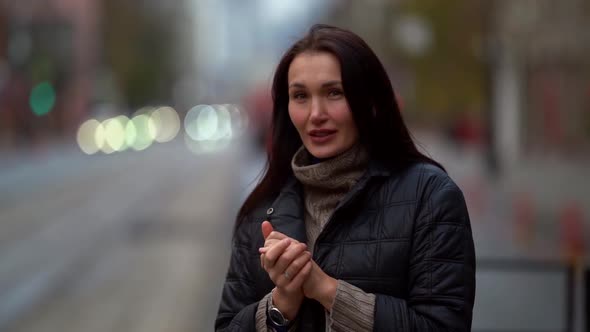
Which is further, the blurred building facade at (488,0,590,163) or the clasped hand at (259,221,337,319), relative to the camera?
the blurred building facade at (488,0,590,163)

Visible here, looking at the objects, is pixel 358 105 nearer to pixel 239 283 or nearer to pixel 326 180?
pixel 326 180

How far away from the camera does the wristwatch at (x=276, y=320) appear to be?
2.46 m

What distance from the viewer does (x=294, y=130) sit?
9.16 feet

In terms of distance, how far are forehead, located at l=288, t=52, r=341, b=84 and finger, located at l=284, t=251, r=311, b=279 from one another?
47cm

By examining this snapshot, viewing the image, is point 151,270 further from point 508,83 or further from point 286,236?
point 508,83

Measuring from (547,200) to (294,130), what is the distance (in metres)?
19.1

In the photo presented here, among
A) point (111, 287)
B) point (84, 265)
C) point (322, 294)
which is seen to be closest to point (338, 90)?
point (322, 294)

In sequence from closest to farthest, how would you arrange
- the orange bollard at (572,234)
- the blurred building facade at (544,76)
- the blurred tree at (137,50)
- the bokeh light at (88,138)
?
the orange bollard at (572,234) < the blurred building facade at (544,76) < the bokeh light at (88,138) < the blurred tree at (137,50)

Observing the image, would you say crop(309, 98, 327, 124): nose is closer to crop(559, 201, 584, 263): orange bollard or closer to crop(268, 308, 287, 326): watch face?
crop(268, 308, 287, 326): watch face

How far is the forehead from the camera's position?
8.31ft

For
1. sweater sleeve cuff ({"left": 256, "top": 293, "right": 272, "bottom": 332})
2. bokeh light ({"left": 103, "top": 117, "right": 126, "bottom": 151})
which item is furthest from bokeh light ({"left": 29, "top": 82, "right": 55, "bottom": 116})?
sweater sleeve cuff ({"left": 256, "top": 293, "right": 272, "bottom": 332})

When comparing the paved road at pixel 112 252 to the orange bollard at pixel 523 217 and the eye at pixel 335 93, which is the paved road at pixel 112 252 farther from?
the eye at pixel 335 93

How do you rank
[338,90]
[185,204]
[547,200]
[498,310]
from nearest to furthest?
[338,90] → [498,310] → [547,200] → [185,204]

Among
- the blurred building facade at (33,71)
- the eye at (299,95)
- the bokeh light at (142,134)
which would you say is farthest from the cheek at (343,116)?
the bokeh light at (142,134)
